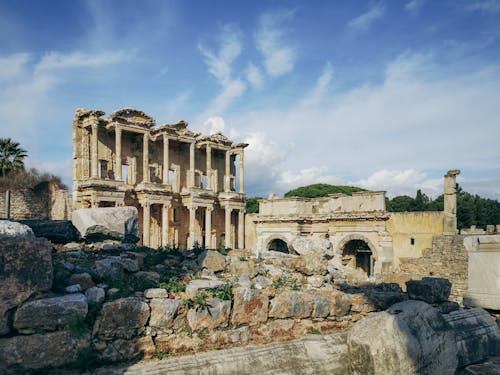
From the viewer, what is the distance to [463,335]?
5965 mm

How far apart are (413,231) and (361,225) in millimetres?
2426

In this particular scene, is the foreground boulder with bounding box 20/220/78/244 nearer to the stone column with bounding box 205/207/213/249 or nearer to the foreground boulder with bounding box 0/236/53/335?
the foreground boulder with bounding box 0/236/53/335

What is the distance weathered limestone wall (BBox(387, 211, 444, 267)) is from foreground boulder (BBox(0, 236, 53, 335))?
17.4m

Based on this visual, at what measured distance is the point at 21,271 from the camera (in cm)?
395

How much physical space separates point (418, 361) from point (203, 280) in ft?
9.54

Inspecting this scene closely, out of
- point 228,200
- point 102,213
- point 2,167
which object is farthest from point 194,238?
point 102,213

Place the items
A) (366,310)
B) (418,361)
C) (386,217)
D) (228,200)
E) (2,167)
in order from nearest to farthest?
(418,361)
(366,310)
(386,217)
(2,167)
(228,200)

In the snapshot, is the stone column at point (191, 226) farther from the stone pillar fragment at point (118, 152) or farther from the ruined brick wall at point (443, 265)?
the ruined brick wall at point (443, 265)

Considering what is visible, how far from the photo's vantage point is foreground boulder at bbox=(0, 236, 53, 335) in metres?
3.84

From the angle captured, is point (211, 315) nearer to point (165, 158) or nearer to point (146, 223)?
point (146, 223)

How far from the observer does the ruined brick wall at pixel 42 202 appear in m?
23.0

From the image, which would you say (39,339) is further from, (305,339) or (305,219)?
(305,219)

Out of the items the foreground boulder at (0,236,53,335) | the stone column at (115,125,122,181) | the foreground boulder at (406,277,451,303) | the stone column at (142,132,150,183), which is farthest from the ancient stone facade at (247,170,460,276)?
the foreground boulder at (0,236,53,335)

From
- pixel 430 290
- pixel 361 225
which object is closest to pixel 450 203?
pixel 361 225
